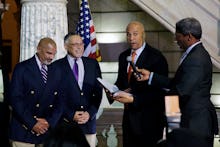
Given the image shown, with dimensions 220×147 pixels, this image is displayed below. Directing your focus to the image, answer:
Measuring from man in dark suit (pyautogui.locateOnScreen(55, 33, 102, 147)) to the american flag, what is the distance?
2.89 m

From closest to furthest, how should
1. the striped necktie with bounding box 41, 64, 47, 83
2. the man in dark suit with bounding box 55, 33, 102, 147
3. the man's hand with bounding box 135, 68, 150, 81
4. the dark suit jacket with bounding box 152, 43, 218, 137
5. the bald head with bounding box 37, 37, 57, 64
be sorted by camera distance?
the dark suit jacket with bounding box 152, 43, 218, 137 < the man's hand with bounding box 135, 68, 150, 81 < the bald head with bounding box 37, 37, 57, 64 < the striped necktie with bounding box 41, 64, 47, 83 < the man in dark suit with bounding box 55, 33, 102, 147

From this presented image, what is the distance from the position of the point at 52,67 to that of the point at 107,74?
4.30 meters

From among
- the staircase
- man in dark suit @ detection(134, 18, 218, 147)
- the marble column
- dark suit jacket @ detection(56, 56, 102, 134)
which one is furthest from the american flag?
man in dark suit @ detection(134, 18, 218, 147)

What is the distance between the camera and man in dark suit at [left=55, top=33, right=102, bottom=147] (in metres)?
6.41

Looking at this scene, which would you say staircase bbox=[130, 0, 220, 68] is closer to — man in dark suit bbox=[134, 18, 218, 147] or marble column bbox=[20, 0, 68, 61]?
marble column bbox=[20, 0, 68, 61]

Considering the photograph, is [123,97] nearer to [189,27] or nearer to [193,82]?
[193,82]

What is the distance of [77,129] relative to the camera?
3.16m

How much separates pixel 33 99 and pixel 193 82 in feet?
5.48

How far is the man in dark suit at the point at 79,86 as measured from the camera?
6414 millimetres

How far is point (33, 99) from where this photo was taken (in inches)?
243

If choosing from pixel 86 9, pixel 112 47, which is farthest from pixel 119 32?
pixel 86 9

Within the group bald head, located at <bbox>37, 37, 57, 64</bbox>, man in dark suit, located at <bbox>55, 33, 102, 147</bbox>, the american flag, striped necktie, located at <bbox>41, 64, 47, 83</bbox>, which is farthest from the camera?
the american flag

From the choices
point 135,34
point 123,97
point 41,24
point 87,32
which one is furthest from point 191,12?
point 123,97

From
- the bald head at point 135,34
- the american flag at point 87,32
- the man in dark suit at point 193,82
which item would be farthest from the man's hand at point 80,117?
the american flag at point 87,32
